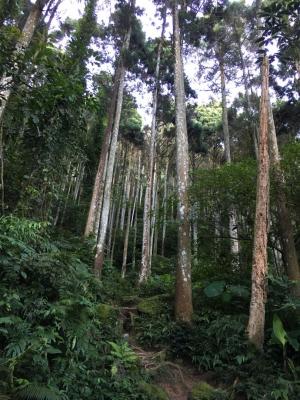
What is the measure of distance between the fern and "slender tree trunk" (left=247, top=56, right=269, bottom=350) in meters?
3.68

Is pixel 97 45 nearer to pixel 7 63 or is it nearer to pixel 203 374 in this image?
pixel 7 63

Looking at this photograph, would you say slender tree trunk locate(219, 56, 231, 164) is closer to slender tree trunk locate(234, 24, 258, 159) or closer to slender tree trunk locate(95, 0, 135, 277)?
slender tree trunk locate(234, 24, 258, 159)

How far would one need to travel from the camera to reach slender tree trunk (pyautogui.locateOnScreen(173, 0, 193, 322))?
707 cm

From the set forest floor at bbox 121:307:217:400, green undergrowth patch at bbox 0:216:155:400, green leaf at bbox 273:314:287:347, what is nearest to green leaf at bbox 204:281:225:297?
forest floor at bbox 121:307:217:400

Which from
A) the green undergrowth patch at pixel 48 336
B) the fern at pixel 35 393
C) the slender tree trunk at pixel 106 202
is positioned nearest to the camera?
the fern at pixel 35 393

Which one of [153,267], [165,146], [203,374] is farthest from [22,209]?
[165,146]

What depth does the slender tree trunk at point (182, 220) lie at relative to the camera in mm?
7074

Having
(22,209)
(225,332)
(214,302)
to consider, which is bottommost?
(225,332)

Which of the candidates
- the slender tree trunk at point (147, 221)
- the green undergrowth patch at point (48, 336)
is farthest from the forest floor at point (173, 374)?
the slender tree trunk at point (147, 221)

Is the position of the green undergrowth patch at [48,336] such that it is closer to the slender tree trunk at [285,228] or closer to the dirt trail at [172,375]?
the dirt trail at [172,375]

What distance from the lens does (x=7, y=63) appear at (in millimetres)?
3881

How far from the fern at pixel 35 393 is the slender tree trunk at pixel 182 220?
4.11m

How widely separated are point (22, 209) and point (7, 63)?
237 centimetres

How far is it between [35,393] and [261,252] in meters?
4.41
